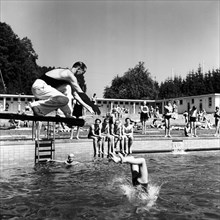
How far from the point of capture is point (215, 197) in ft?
24.1

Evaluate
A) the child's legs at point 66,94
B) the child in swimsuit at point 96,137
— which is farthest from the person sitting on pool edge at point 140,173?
the child in swimsuit at point 96,137

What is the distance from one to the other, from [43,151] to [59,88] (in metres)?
6.00

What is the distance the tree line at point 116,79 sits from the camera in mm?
57406

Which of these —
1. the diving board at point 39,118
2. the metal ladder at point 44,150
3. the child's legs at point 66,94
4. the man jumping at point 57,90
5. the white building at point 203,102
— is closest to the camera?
the diving board at point 39,118

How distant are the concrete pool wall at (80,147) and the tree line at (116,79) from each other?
41.7m

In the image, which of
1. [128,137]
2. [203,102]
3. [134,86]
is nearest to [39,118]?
[128,137]

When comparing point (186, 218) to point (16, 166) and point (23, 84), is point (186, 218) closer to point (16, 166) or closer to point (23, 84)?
point (16, 166)

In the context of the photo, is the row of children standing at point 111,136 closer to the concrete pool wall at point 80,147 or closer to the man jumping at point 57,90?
the concrete pool wall at point 80,147

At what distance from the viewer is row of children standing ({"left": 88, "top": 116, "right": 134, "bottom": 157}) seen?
1331cm

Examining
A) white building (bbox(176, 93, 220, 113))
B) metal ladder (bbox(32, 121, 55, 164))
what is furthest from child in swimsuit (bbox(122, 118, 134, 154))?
white building (bbox(176, 93, 220, 113))

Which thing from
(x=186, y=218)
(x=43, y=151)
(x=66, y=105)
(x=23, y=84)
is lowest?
(x=186, y=218)

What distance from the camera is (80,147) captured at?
42.9ft

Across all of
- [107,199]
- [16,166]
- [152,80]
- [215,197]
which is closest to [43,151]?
[16,166]

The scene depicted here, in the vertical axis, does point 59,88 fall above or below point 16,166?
above
